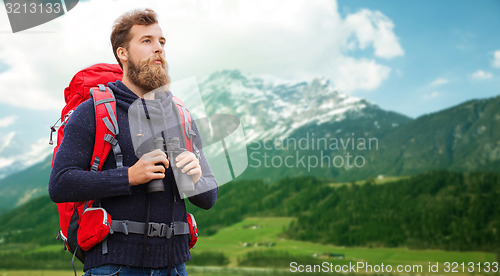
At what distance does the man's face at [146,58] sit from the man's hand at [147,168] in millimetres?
732

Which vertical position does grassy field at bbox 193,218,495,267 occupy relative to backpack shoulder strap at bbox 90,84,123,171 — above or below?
below

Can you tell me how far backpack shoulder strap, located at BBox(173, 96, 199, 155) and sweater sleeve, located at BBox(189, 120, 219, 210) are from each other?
0.11 meters

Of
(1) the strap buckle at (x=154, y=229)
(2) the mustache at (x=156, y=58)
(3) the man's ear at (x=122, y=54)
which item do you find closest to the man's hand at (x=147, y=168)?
(1) the strap buckle at (x=154, y=229)

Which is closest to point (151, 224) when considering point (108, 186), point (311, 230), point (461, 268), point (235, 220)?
point (108, 186)

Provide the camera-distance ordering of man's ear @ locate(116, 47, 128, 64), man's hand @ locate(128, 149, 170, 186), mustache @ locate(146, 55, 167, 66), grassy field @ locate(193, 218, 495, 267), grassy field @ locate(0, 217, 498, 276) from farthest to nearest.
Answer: grassy field @ locate(0, 217, 498, 276)
grassy field @ locate(193, 218, 495, 267)
man's ear @ locate(116, 47, 128, 64)
mustache @ locate(146, 55, 167, 66)
man's hand @ locate(128, 149, 170, 186)

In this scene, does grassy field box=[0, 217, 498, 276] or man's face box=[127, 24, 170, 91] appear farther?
grassy field box=[0, 217, 498, 276]

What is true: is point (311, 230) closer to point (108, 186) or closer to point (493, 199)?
point (493, 199)

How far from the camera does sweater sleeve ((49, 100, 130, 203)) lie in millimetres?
3152

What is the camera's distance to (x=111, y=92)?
11.7 ft

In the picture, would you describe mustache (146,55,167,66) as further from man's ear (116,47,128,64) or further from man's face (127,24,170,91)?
man's ear (116,47,128,64)

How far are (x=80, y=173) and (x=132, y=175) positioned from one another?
1.25 ft

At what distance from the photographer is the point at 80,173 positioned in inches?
124

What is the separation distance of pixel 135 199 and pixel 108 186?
0.28 meters

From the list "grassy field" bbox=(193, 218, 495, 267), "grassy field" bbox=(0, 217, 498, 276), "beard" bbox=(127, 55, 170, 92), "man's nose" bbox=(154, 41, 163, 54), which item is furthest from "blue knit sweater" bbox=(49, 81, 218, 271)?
"grassy field" bbox=(193, 218, 495, 267)
